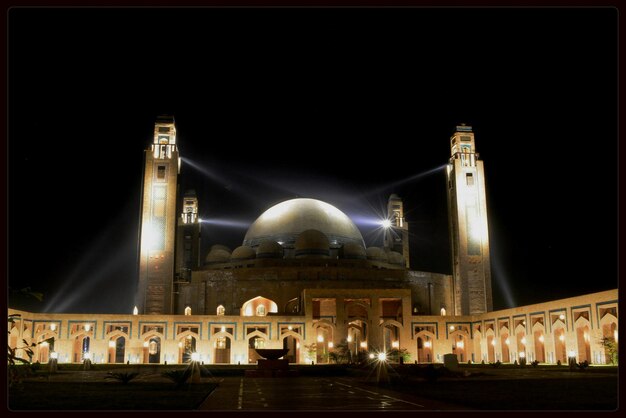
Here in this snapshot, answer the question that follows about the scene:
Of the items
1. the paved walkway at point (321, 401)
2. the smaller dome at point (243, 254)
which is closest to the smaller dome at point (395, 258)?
the smaller dome at point (243, 254)

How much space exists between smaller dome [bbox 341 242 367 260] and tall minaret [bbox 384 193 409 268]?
527cm

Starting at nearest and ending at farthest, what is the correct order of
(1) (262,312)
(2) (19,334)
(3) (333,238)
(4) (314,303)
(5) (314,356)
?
(2) (19,334)
(5) (314,356)
(4) (314,303)
(1) (262,312)
(3) (333,238)

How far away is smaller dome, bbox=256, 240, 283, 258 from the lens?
3628 cm

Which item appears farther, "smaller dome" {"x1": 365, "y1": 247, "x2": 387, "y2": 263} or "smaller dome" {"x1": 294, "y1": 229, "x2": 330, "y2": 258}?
"smaller dome" {"x1": 365, "y1": 247, "x2": 387, "y2": 263}

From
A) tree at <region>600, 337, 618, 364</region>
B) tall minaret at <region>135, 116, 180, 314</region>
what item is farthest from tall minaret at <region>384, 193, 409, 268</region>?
tree at <region>600, 337, 618, 364</region>

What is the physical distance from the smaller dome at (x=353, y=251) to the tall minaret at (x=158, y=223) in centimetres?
978

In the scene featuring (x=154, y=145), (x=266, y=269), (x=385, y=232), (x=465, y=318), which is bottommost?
(x=465, y=318)

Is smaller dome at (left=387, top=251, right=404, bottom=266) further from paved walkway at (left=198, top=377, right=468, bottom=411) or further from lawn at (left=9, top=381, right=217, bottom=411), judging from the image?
lawn at (left=9, top=381, right=217, bottom=411)

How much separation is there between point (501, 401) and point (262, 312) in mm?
25550

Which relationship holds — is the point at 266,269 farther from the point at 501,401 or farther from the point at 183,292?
the point at 501,401

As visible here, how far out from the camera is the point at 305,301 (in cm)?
3006

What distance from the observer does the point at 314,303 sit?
104 feet

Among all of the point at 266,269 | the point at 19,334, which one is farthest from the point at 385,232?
the point at 19,334

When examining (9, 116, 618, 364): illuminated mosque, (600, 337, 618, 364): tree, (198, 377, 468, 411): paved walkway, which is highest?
(9, 116, 618, 364): illuminated mosque
